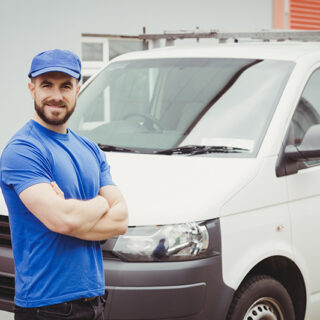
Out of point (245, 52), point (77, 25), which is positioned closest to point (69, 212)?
point (245, 52)

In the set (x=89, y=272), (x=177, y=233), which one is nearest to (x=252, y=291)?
(x=177, y=233)

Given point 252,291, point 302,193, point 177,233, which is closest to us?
point 177,233

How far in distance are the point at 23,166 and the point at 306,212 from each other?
2.30 meters

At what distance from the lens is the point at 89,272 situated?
3061 mm

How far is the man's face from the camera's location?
3045 mm

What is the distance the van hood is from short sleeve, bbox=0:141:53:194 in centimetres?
111

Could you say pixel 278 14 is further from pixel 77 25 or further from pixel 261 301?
pixel 261 301

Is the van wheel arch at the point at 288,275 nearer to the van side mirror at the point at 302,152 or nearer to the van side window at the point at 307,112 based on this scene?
the van side mirror at the point at 302,152

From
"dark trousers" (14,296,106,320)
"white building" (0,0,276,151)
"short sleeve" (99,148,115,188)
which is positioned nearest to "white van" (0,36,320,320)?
"short sleeve" (99,148,115,188)

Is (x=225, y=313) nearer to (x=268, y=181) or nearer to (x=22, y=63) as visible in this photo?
(x=268, y=181)

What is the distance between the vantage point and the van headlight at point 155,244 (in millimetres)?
3953

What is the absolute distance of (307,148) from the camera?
4.65 meters

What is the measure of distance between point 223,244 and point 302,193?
0.85m

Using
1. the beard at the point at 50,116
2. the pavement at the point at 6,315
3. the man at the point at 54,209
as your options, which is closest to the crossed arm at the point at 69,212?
the man at the point at 54,209
